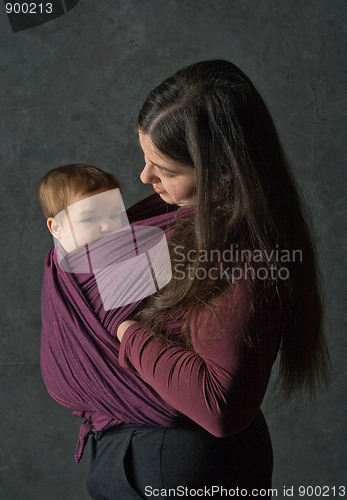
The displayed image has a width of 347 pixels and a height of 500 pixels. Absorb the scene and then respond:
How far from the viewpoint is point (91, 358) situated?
3.50 ft

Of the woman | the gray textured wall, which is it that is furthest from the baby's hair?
the gray textured wall

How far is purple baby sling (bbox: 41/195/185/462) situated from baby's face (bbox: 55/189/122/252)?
14 cm

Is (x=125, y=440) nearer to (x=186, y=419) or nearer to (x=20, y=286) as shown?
(x=186, y=419)

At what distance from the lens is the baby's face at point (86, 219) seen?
4.15ft

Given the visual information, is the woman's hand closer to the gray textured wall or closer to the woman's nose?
the woman's nose

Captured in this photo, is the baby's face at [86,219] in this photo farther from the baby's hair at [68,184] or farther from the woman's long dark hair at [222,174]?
the woman's long dark hair at [222,174]

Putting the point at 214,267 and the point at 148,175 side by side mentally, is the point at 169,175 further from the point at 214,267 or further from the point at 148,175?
the point at 214,267

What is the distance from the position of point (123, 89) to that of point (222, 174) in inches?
46.4

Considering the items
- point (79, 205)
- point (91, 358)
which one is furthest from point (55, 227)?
point (91, 358)

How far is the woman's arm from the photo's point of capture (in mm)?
887

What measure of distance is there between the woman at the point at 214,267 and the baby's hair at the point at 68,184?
307 mm

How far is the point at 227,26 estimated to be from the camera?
2000 mm

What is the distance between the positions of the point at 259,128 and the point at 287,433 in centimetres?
164

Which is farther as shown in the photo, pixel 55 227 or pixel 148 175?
pixel 55 227
